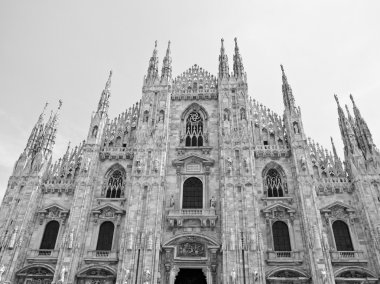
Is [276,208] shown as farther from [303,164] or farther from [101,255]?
A: [101,255]

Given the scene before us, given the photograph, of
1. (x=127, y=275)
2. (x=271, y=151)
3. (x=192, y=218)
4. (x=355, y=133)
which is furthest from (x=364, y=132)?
(x=127, y=275)

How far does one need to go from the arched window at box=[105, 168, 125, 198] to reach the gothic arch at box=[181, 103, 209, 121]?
7.34 m

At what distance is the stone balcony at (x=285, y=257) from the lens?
20.5m

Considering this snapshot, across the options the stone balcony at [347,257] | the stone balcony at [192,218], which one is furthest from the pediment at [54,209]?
the stone balcony at [347,257]

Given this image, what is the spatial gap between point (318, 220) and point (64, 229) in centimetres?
1800

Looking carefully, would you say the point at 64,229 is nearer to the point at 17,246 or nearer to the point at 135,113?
the point at 17,246

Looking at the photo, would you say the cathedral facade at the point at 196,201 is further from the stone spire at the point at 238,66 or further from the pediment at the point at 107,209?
the stone spire at the point at 238,66

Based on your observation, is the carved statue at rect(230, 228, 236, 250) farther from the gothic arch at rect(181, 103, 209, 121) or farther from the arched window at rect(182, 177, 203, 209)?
the gothic arch at rect(181, 103, 209, 121)

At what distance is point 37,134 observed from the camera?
27.2m

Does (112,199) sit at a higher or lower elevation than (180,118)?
lower

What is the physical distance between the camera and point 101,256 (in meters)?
21.6

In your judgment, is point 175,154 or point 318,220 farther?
point 175,154

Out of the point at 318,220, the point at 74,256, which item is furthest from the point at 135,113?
the point at 318,220

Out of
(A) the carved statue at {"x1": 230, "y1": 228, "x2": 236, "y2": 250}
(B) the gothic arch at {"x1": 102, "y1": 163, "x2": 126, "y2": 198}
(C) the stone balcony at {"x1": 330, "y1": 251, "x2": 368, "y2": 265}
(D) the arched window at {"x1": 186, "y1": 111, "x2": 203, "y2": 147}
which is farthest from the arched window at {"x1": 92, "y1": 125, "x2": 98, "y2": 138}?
(C) the stone balcony at {"x1": 330, "y1": 251, "x2": 368, "y2": 265}
